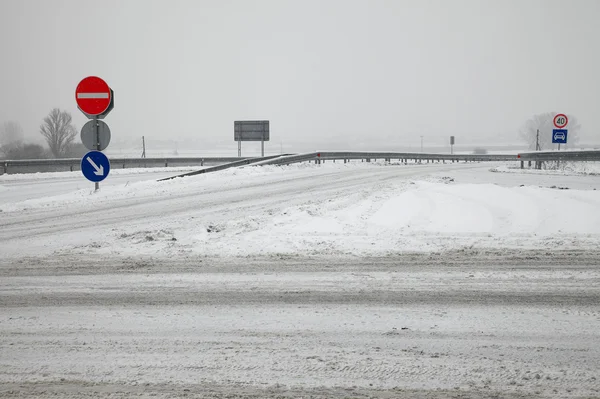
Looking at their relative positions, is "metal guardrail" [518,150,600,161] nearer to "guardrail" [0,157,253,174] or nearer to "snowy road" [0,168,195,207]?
"guardrail" [0,157,253,174]

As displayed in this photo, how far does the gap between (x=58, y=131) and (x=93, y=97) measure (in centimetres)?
6837

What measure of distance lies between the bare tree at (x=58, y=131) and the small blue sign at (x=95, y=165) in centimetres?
6430

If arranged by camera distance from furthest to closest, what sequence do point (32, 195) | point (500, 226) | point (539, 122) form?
1. point (539, 122)
2. point (32, 195)
3. point (500, 226)

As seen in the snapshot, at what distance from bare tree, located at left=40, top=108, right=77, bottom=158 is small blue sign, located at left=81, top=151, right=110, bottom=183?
64.3 metres

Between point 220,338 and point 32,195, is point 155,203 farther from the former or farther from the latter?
point 220,338

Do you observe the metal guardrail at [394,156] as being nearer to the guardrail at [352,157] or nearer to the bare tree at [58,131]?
the guardrail at [352,157]

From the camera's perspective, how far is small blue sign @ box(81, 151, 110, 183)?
13266 mm

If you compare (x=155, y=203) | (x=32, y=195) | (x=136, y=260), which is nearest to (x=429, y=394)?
(x=136, y=260)

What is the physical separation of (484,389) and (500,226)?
654 centimetres

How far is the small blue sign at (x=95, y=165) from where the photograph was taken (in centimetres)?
1327

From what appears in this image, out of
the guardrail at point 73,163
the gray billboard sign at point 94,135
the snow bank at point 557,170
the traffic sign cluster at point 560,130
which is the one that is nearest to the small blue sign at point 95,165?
the gray billboard sign at point 94,135

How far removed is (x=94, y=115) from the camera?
1357cm

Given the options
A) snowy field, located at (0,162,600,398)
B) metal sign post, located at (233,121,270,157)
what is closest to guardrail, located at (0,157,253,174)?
metal sign post, located at (233,121,270,157)

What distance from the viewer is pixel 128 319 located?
15.1 ft
